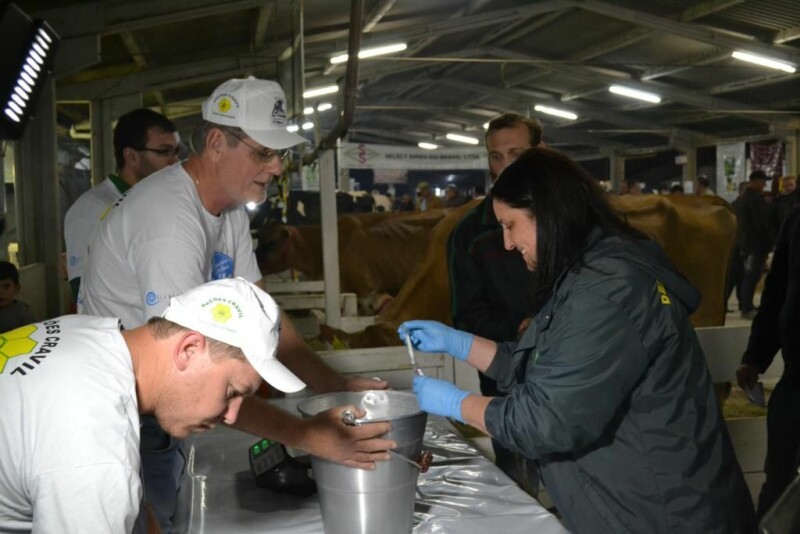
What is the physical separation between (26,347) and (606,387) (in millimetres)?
1101

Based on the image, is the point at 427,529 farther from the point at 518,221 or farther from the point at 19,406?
the point at 19,406

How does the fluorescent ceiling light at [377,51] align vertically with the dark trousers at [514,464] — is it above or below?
above

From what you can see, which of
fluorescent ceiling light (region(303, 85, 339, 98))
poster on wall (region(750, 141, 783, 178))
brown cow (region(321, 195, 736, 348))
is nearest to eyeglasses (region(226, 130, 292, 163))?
brown cow (region(321, 195, 736, 348))

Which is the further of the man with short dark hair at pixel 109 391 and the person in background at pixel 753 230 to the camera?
the person in background at pixel 753 230

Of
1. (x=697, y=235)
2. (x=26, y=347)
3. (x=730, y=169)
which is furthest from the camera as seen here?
(x=730, y=169)

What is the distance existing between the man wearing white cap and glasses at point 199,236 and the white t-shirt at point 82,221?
3.37 ft

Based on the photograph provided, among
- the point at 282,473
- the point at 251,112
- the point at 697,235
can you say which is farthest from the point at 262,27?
the point at 282,473

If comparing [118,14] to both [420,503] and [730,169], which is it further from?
[730,169]

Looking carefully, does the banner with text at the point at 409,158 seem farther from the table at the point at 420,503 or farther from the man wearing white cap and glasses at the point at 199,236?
the table at the point at 420,503

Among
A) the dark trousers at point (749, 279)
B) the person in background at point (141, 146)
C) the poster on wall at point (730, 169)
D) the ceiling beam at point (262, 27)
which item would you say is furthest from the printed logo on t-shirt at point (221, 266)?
the poster on wall at point (730, 169)

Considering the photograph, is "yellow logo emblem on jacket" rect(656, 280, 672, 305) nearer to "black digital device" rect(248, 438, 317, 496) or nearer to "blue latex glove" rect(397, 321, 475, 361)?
"blue latex glove" rect(397, 321, 475, 361)

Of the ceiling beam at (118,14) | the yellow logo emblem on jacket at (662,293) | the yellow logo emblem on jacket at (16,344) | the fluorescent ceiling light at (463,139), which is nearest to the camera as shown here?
the yellow logo emblem on jacket at (16,344)

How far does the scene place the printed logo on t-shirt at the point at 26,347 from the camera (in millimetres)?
1243

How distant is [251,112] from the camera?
2359 mm
